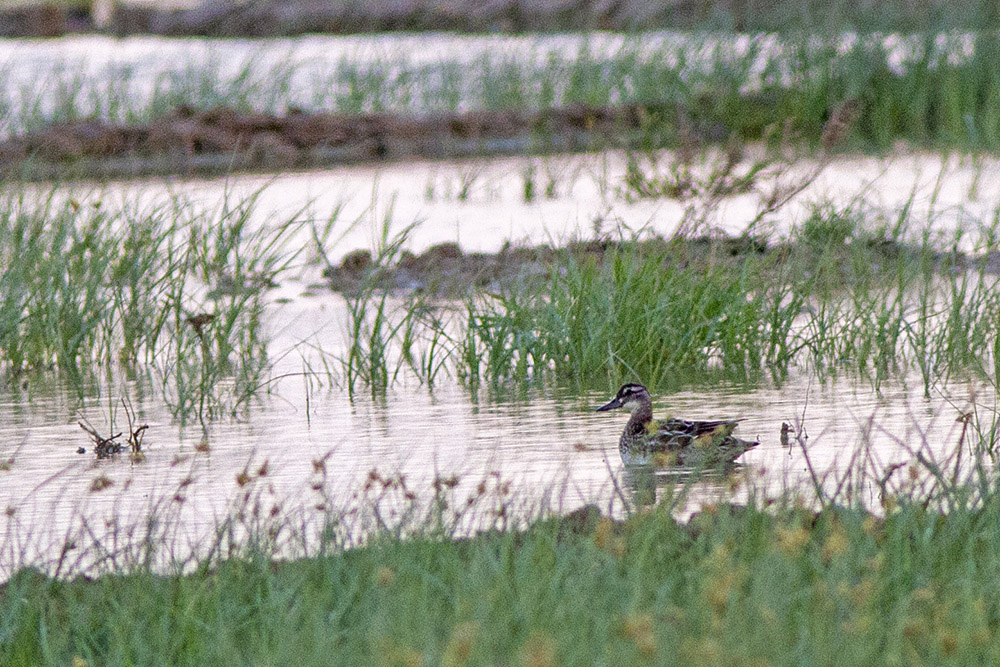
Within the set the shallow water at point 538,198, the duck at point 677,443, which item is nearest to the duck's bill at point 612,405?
the duck at point 677,443

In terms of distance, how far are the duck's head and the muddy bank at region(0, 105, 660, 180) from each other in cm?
743

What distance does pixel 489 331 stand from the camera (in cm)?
712

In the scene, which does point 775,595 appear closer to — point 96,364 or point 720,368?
point 720,368

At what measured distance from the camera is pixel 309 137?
1505cm

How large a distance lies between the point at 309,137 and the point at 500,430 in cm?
949

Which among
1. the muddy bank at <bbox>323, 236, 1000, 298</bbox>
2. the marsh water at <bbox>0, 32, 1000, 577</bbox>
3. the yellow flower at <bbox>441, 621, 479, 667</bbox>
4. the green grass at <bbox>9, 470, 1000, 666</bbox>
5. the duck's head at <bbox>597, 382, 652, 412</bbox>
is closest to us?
the yellow flower at <bbox>441, 621, 479, 667</bbox>

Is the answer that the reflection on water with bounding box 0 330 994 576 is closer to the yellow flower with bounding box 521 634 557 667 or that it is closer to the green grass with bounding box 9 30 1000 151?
the yellow flower with bounding box 521 634 557 667

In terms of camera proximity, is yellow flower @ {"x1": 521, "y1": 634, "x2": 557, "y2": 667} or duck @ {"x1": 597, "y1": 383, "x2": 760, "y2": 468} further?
duck @ {"x1": 597, "y1": 383, "x2": 760, "y2": 468}

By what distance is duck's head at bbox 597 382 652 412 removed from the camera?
5.77 meters

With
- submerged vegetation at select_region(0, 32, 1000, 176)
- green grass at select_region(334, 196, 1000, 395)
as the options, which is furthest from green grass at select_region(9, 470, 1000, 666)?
submerged vegetation at select_region(0, 32, 1000, 176)

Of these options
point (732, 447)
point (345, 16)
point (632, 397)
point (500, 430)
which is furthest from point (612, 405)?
point (345, 16)

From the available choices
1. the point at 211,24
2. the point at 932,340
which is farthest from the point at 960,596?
the point at 211,24

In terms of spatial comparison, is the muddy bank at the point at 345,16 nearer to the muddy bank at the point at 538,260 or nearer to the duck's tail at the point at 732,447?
the muddy bank at the point at 538,260

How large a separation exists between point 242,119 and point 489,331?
Answer: 8.25 metres
